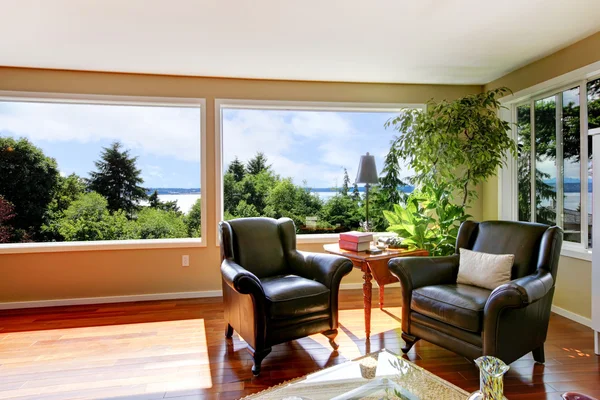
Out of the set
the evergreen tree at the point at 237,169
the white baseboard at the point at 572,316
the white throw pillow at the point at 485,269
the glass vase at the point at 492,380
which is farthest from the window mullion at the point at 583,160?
the evergreen tree at the point at 237,169

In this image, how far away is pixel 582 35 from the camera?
3.01m

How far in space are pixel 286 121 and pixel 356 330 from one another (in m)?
2.40

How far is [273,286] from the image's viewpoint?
258cm

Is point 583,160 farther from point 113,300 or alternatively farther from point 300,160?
point 113,300

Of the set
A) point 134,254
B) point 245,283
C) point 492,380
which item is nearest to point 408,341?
point 245,283

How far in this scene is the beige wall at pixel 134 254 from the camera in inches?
144

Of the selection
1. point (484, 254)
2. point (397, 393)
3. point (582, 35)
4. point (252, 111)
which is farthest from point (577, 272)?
point (252, 111)

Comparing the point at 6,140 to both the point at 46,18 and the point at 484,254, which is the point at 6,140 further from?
the point at 484,254

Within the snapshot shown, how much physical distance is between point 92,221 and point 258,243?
2.06 m

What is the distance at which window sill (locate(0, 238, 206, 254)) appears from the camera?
366 cm

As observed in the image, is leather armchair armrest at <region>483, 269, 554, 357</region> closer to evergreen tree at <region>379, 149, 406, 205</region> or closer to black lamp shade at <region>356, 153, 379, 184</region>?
black lamp shade at <region>356, 153, 379, 184</region>

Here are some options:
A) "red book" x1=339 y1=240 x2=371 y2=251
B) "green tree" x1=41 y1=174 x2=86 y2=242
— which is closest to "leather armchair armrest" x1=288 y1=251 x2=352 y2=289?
"red book" x1=339 y1=240 x2=371 y2=251

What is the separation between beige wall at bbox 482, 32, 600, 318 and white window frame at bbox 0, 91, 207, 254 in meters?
3.32

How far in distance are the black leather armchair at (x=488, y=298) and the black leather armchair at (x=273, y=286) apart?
0.52m
